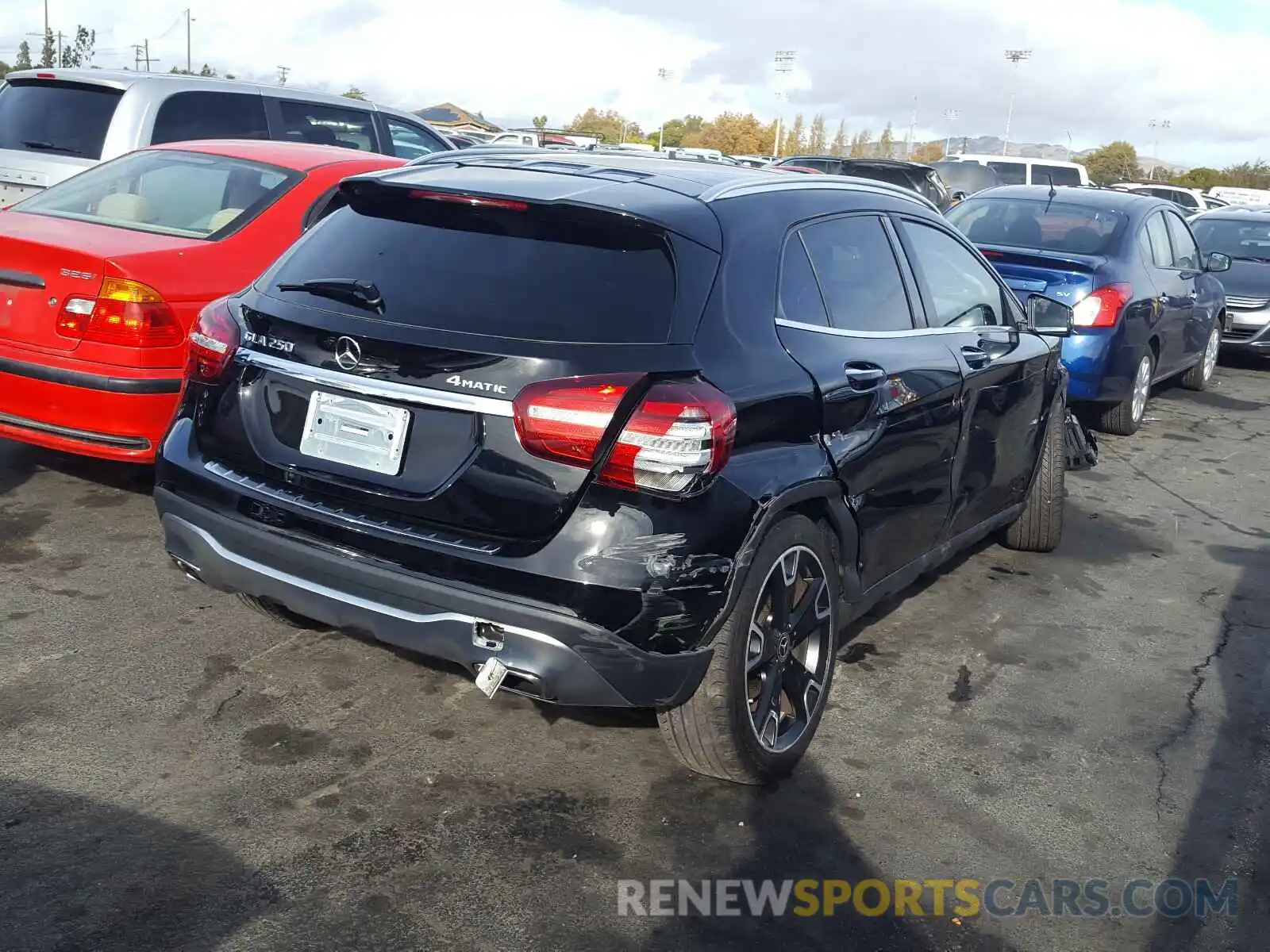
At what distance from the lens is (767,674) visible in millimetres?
3555

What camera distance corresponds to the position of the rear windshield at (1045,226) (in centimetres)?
893

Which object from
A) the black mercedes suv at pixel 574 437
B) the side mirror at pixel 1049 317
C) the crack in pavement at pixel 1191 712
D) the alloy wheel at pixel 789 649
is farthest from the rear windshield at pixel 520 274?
the side mirror at pixel 1049 317

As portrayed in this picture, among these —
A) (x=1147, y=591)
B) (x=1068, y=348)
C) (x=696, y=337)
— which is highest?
(x=696, y=337)

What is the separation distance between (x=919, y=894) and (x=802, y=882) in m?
0.29

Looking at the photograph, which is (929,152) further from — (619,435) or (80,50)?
(619,435)

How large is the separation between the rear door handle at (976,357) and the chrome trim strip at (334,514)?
7.47 ft

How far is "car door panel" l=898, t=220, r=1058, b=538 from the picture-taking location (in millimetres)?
4594

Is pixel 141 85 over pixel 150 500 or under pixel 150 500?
over

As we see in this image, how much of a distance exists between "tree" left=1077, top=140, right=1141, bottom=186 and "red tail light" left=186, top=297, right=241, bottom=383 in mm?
80937

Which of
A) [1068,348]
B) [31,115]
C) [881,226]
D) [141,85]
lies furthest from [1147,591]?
[31,115]

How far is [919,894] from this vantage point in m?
3.14

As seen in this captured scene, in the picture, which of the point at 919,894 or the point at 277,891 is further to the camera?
the point at 919,894

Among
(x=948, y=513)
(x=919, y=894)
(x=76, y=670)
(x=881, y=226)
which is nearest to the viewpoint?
(x=919, y=894)

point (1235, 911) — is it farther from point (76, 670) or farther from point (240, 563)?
point (76, 670)
